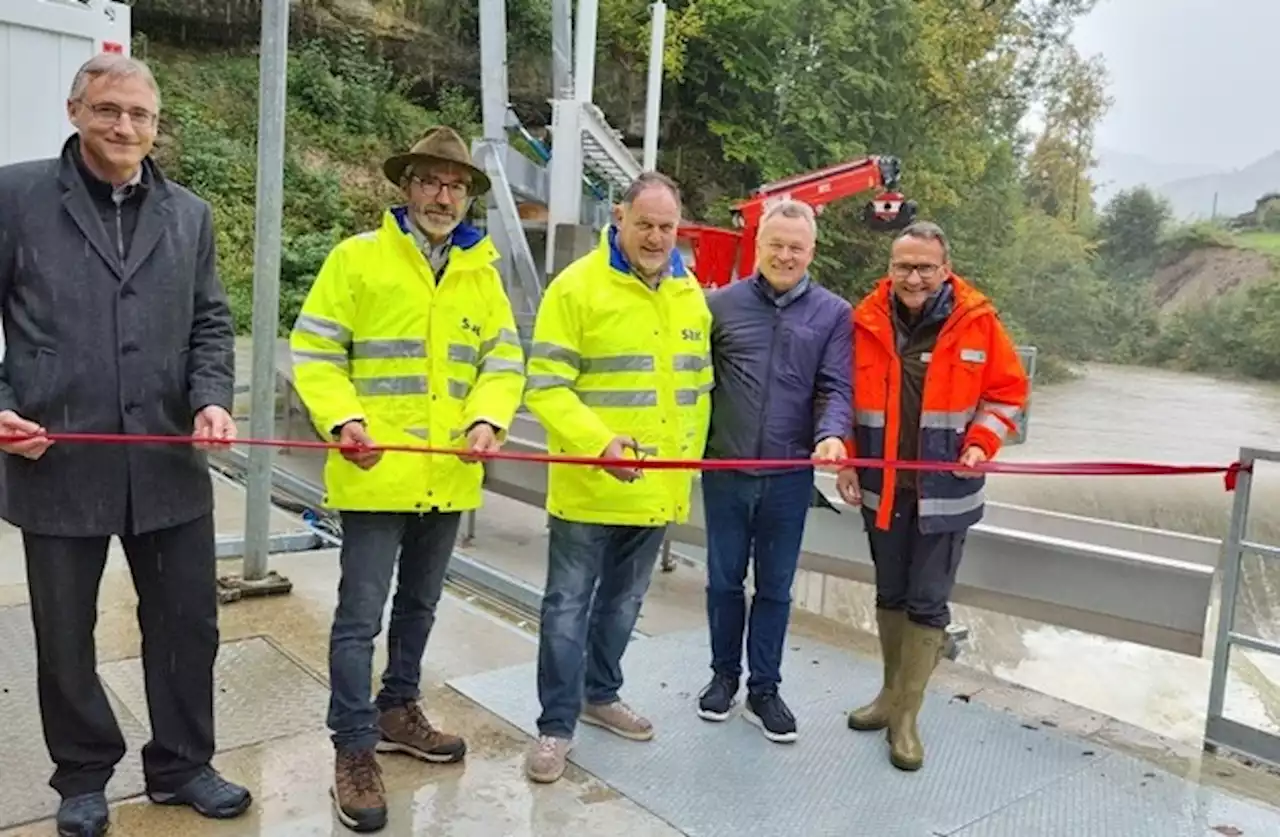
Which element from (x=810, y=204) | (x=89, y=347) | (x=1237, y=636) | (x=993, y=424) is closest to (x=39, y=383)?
(x=89, y=347)

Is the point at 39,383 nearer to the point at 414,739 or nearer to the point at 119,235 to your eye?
the point at 119,235

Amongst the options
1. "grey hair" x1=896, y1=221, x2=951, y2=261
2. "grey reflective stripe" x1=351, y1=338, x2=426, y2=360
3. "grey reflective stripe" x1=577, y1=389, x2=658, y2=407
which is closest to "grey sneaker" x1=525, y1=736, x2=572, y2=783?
"grey reflective stripe" x1=577, y1=389, x2=658, y2=407

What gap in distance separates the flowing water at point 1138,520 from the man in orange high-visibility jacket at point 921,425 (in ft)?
5.92

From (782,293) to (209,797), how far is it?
2.08 meters

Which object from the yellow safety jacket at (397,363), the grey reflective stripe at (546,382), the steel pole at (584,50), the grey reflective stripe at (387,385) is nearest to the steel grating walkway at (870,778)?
the yellow safety jacket at (397,363)

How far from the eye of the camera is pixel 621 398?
2.86 m

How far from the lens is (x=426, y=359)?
2588 mm

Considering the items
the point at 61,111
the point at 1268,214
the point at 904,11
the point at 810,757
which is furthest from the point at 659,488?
the point at 1268,214

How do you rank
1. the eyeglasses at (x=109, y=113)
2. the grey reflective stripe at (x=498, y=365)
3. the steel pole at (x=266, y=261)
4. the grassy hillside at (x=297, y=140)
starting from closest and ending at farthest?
the eyeglasses at (x=109, y=113) → the grey reflective stripe at (x=498, y=365) → the steel pole at (x=266, y=261) → the grassy hillside at (x=297, y=140)

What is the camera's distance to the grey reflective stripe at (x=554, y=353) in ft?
9.23

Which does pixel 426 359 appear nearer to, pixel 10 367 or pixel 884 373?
pixel 10 367

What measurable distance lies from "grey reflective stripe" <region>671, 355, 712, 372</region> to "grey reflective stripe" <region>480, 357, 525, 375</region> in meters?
0.46

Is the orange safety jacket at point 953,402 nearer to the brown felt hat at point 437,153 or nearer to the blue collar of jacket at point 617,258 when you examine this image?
the blue collar of jacket at point 617,258

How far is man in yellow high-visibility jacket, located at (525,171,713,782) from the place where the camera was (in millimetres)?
2824
